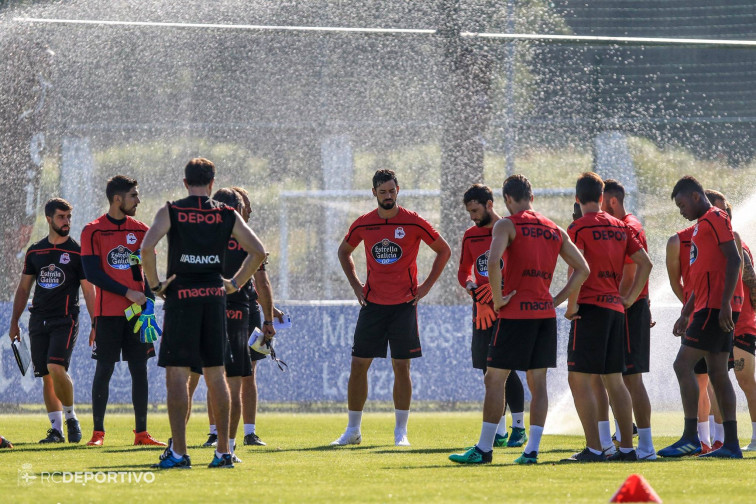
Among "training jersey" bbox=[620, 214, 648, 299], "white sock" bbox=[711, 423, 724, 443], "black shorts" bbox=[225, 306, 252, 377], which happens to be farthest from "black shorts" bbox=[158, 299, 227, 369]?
"white sock" bbox=[711, 423, 724, 443]

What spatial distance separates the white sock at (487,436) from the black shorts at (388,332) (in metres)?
1.84

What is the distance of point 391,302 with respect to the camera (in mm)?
9586

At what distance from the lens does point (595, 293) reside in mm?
7906

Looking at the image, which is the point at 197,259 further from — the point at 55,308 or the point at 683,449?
the point at 683,449

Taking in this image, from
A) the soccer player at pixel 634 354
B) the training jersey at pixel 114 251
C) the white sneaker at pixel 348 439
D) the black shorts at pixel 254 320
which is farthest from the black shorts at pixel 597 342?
the training jersey at pixel 114 251

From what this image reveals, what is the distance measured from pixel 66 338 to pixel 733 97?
1444 cm

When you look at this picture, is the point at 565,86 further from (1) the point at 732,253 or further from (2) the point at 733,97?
(1) the point at 732,253

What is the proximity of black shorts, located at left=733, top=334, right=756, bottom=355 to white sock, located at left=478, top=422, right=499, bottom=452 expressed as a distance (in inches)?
97.6

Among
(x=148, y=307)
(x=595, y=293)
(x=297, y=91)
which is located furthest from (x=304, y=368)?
(x=297, y=91)

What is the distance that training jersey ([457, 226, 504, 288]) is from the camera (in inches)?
371

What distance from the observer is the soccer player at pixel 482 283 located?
9094mm

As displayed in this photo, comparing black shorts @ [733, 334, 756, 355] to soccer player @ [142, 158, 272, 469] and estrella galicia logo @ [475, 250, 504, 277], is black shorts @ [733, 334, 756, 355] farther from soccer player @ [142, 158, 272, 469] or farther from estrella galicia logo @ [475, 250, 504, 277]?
soccer player @ [142, 158, 272, 469]

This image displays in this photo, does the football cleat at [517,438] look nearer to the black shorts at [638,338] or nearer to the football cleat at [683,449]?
the football cleat at [683,449]

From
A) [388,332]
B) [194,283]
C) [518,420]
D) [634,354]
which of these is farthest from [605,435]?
[194,283]
